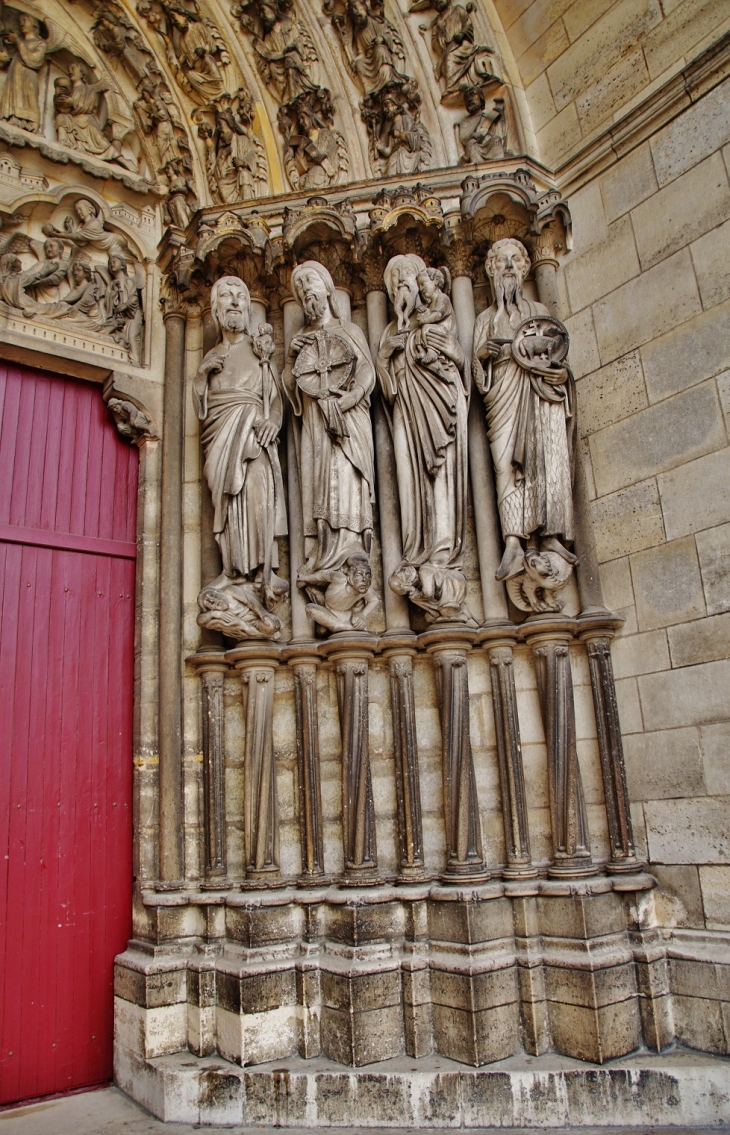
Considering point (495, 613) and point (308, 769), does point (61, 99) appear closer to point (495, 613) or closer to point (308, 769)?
point (495, 613)

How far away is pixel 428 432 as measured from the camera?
3906 mm

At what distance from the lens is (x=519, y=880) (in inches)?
138

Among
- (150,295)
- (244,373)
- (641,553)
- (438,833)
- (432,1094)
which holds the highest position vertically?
(150,295)

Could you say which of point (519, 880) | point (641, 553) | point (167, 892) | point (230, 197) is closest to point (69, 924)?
point (167, 892)

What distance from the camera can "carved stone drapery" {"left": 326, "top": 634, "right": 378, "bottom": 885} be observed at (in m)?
3.58

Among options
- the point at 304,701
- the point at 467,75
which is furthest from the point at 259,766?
the point at 467,75

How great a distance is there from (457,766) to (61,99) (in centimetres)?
422

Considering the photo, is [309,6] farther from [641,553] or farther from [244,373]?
[641,553]

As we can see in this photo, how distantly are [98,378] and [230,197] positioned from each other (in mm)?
1291

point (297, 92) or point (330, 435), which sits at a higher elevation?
point (297, 92)

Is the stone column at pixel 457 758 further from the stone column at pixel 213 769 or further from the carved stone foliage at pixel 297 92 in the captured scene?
the carved stone foliage at pixel 297 92

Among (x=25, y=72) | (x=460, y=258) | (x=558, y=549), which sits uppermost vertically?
(x=25, y=72)

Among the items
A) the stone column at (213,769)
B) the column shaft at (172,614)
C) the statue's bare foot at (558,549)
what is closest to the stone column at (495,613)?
the statue's bare foot at (558,549)

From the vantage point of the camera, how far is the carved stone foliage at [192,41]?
4770 mm
